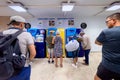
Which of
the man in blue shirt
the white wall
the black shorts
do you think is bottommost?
the black shorts

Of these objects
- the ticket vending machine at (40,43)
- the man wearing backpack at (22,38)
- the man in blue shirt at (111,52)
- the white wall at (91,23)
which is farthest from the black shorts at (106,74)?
the white wall at (91,23)

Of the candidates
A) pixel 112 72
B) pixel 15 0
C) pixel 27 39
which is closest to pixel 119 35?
pixel 112 72

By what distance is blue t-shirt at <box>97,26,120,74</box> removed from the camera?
6.89 feet

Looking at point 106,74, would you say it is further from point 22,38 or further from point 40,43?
point 40,43

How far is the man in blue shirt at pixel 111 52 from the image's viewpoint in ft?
6.90

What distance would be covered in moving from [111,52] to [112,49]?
0.04m

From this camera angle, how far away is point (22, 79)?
6.72 feet

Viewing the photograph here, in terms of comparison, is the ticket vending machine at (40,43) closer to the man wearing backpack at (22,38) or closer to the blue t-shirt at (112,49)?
the man wearing backpack at (22,38)

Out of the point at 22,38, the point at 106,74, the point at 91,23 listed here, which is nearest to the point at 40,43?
the point at 91,23

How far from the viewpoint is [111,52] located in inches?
84.6

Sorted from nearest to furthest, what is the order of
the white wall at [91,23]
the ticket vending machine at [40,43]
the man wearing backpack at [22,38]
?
the man wearing backpack at [22,38], the ticket vending machine at [40,43], the white wall at [91,23]

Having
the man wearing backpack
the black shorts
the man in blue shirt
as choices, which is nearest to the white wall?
the man in blue shirt

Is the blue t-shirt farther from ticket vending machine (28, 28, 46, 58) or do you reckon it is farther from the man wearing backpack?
ticket vending machine (28, 28, 46, 58)

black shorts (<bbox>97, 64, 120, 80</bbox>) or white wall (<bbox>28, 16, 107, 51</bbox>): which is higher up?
white wall (<bbox>28, 16, 107, 51</bbox>)
